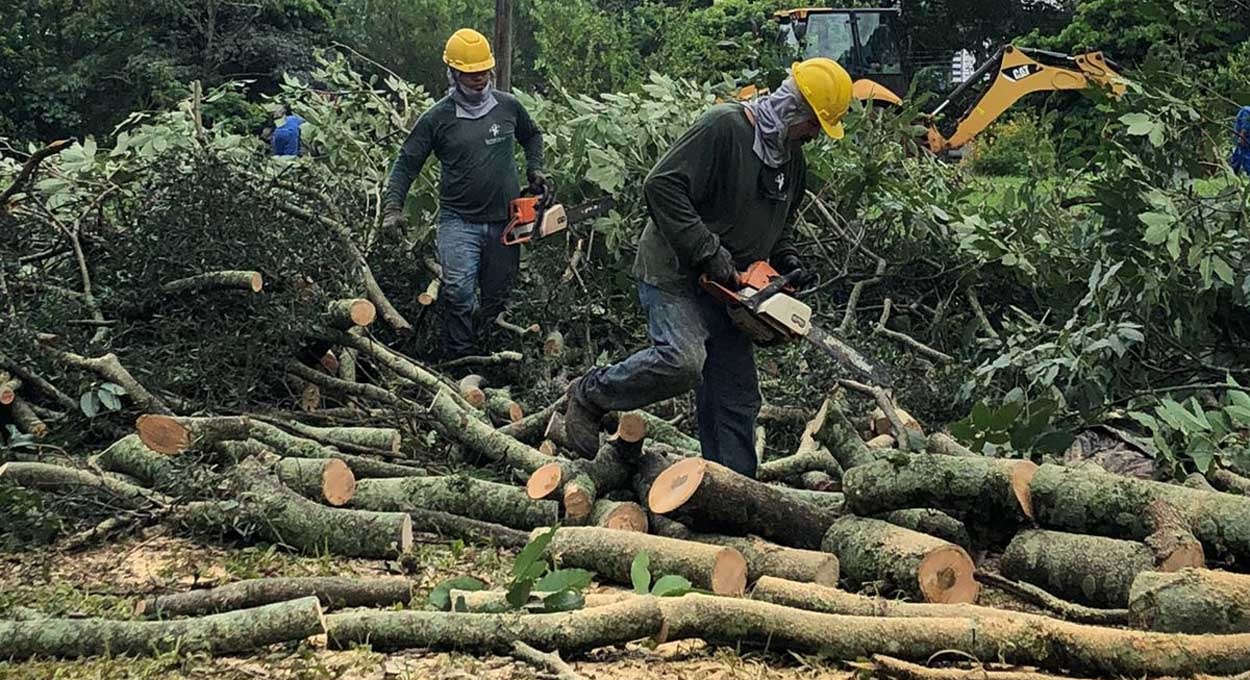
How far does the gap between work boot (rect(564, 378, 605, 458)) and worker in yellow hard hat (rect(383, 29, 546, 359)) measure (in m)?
2.07

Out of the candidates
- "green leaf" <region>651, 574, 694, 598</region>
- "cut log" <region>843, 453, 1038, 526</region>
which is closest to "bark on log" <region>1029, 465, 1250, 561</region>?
"cut log" <region>843, 453, 1038, 526</region>

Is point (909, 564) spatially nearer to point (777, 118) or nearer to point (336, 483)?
point (777, 118)

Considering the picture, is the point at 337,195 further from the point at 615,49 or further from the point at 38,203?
the point at 615,49

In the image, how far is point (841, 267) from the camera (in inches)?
270

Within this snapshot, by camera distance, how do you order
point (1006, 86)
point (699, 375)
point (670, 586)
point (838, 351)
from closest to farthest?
1. point (670, 586)
2. point (699, 375)
3. point (838, 351)
4. point (1006, 86)

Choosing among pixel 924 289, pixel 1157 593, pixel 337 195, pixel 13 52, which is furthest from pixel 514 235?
pixel 13 52

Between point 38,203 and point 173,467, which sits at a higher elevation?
point 38,203

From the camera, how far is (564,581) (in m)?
3.28

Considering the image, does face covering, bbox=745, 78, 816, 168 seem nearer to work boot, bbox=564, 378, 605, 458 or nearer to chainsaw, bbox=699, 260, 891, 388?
chainsaw, bbox=699, 260, 891, 388

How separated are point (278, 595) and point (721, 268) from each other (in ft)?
5.92

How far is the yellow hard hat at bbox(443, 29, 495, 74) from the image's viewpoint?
6.44 metres

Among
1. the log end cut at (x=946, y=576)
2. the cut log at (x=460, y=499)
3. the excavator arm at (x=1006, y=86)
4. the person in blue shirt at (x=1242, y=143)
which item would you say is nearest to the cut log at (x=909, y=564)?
the log end cut at (x=946, y=576)

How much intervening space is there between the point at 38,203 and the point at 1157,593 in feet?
17.5

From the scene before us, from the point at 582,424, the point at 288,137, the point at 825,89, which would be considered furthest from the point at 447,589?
the point at 288,137
